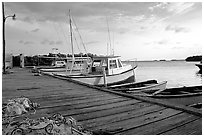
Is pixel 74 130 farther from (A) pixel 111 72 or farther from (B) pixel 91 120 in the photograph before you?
(A) pixel 111 72

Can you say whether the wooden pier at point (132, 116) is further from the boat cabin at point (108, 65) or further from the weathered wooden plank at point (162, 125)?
the boat cabin at point (108, 65)

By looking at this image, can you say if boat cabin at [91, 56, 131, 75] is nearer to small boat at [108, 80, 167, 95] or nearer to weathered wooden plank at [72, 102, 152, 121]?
small boat at [108, 80, 167, 95]

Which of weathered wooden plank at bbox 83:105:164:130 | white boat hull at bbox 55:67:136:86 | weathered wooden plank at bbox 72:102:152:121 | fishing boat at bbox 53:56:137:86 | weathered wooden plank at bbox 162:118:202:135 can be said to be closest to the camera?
weathered wooden plank at bbox 162:118:202:135

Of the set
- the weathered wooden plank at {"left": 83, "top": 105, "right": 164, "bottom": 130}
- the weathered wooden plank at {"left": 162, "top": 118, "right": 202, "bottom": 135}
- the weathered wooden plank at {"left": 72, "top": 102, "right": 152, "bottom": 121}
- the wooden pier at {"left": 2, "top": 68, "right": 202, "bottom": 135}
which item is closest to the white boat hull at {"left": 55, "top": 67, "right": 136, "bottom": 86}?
the wooden pier at {"left": 2, "top": 68, "right": 202, "bottom": 135}

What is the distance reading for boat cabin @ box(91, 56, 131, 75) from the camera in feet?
46.9

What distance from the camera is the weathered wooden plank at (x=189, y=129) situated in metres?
2.43

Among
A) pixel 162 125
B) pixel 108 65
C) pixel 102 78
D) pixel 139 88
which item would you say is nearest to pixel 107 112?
pixel 162 125

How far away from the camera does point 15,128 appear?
2432mm

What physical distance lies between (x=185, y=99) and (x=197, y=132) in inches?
149

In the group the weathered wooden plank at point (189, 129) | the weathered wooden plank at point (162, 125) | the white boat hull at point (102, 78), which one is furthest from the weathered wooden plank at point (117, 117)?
the white boat hull at point (102, 78)

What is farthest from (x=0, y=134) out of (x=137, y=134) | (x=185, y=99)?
(x=185, y=99)

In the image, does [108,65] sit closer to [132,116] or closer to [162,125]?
[132,116]

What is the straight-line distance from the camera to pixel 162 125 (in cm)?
269

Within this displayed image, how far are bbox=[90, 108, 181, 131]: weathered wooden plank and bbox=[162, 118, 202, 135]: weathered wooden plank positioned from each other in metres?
0.41
